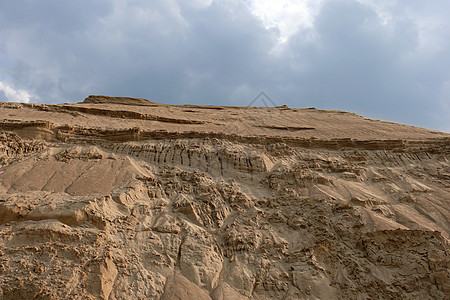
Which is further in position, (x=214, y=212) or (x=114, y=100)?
(x=114, y=100)

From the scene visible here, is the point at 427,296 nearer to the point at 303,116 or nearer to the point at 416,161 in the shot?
the point at 416,161

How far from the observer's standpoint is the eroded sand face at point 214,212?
7441 millimetres

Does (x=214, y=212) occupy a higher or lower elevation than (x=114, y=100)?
lower

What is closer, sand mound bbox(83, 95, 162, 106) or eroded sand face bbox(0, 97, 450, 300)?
eroded sand face bbox(0, 97, 450, 300)

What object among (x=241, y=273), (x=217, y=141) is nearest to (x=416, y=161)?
(x=217, y=141)

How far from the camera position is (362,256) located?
341 inches

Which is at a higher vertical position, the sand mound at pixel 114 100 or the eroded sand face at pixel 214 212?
the sand mound at pixel 114 100

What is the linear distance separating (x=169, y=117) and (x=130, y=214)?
24.1 ft

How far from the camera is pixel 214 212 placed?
959cm

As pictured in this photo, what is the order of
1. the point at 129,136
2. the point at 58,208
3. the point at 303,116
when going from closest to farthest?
the point at 58,208, the point at 129,136, the point at 303,116

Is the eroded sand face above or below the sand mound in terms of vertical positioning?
below

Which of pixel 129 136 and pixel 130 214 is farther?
pixel 129 136

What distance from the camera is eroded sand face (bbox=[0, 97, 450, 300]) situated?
7441 millimetres

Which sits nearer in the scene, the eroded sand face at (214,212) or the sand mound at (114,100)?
the eroded sand face at (214,212)
